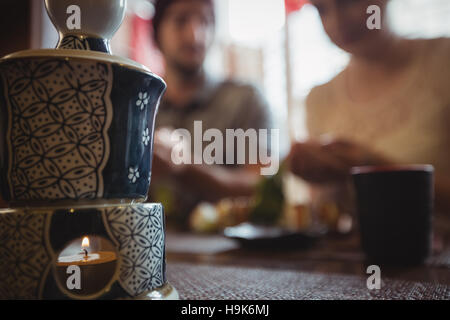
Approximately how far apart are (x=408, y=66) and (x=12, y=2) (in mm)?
1648

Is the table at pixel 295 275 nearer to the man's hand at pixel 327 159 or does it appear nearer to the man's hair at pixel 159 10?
the man's hand at pixel 327 159

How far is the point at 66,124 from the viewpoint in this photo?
27 centimetres

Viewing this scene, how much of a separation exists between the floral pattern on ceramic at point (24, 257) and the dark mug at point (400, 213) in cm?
47

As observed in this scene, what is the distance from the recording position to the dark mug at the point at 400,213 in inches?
20.6

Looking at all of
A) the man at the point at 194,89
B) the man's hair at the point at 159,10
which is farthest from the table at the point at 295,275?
the man's hair at the point at 159,10

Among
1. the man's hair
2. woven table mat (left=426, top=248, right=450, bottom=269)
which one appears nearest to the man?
the man's hair

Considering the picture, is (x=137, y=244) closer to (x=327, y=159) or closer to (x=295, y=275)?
(x=295, y=275)

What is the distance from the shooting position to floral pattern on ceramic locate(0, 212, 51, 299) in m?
0.27

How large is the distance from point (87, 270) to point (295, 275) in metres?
0.28

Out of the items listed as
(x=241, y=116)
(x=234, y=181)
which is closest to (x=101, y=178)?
(x=234, y=181)

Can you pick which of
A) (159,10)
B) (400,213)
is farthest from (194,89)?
(400,213)

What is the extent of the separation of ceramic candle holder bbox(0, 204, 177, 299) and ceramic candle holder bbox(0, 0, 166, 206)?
0.01 meters

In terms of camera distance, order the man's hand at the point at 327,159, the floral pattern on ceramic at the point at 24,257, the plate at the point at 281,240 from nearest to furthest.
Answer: the floral pattern on ceramic at the point at 24,257
the plate at the point at 281,240
the man's hand at the point at 327,159
